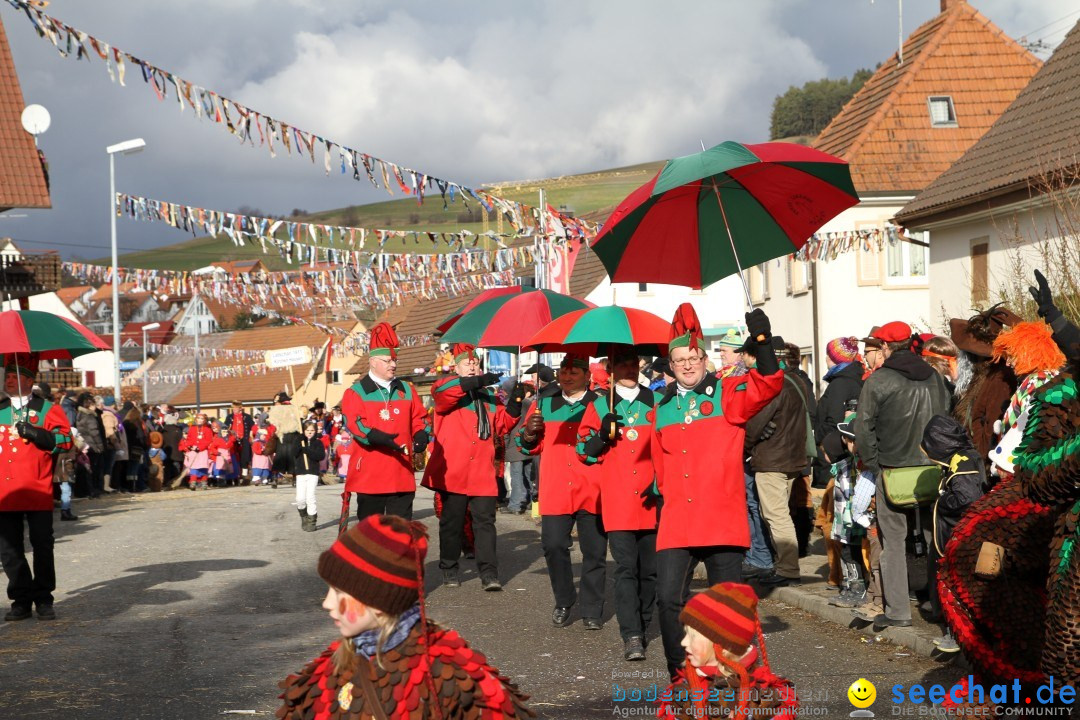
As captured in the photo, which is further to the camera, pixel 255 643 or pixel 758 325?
pixel 255 643

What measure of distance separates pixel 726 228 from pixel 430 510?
42.6 feet

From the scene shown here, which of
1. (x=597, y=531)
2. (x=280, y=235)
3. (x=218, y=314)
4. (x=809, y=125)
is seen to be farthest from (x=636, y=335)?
(x=218, y=314)

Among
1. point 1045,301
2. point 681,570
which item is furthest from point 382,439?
point 1045,301

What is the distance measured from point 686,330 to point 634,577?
2.04m

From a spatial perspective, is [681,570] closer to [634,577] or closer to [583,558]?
[634,577]

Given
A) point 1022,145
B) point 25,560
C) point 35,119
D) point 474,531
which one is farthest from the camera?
point 35,119

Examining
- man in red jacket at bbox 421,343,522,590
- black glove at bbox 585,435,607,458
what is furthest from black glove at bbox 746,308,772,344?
man in red jacket at bbox 421,343,522,590

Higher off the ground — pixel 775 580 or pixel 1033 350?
pixel 1033 350

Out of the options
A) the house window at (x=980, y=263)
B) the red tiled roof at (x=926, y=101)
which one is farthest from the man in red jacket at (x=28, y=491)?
the red tiled roof at (x=926, y=101)

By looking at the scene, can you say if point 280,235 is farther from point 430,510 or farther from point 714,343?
point 714,343

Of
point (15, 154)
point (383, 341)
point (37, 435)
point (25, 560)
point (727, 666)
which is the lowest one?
point (25, 560)

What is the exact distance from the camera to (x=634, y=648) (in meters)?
8.26

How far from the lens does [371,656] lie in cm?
375

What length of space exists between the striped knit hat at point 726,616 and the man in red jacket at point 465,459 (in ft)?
23.2
